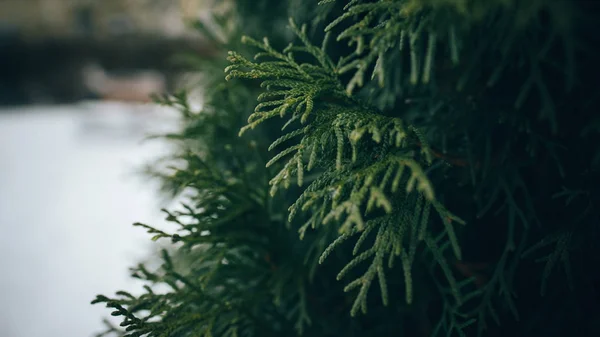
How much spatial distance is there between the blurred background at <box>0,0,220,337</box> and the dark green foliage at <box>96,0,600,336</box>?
822 mm

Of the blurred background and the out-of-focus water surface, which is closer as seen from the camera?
the out-of-focus water surface

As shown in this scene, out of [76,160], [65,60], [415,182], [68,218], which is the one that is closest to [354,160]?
[415,182]

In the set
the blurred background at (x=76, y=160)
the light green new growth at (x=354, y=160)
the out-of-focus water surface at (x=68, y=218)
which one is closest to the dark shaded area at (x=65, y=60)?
the blurred background at (x=76, y=160)

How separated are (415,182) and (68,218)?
6954 mm

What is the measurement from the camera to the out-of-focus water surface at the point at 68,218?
4.82m

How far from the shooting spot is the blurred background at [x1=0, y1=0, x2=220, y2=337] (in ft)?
16.4

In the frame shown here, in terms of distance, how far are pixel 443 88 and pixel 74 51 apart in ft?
60.4

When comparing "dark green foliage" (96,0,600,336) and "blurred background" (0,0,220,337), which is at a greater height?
"blurred background" (0,0,220,337)

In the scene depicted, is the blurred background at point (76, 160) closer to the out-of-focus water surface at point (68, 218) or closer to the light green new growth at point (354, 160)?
the out-of-focus water surface at point (68, 218)

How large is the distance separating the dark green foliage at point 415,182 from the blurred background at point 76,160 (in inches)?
32.4

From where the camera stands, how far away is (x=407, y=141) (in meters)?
1.29

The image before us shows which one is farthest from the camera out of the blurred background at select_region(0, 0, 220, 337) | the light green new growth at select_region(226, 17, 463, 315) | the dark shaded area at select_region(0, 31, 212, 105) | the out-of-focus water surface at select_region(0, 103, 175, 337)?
the dark shaded area at select_region(0, 31, 212, 105)

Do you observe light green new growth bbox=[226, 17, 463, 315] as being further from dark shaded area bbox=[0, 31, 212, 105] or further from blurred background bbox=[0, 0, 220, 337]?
dark shaded area bbox=[0, 31, 212, 105]

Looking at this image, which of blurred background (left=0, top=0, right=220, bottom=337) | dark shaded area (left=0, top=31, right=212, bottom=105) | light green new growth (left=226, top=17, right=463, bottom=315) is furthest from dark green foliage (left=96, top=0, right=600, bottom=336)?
dark shaded area (left=0, top=31, right=212, bottom=105)
